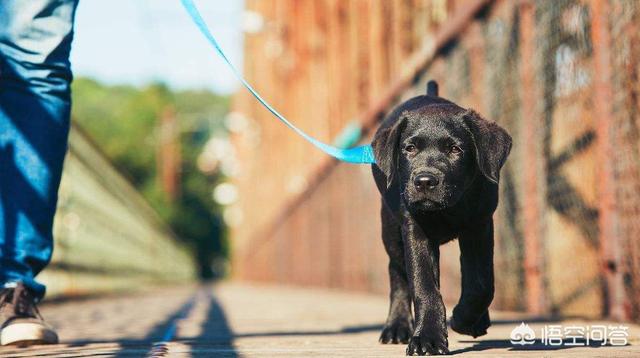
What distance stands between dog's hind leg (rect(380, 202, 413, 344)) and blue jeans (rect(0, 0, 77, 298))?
1162 millimetres

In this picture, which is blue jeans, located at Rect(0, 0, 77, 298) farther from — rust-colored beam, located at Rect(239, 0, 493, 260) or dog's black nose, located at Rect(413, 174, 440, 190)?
rust-colored beam, located at Rect(239, 0, 493, 260)

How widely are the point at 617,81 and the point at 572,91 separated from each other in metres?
0.93

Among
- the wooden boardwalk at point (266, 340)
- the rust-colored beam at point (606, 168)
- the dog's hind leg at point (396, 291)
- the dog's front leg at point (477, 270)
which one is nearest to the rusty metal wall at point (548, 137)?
the rust-colored beam at point (606, 168)

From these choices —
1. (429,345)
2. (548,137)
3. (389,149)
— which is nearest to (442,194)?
(389,149)

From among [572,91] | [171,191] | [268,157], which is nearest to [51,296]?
[572,91]

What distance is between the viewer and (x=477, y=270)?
330 cm

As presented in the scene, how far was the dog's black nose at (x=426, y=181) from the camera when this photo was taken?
3072mm

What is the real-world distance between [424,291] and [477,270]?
0.86 feet

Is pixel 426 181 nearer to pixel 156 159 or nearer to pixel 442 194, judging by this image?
pixel 442 194

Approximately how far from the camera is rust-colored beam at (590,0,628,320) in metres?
5.05

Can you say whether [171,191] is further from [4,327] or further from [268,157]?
[4,327]

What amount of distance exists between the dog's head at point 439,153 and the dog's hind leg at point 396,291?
1.31 feet

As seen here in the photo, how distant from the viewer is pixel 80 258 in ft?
42.7

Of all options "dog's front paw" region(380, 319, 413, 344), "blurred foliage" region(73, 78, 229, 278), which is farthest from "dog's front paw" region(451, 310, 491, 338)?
"blurred foliage" region(73, 78, 229, 278)
